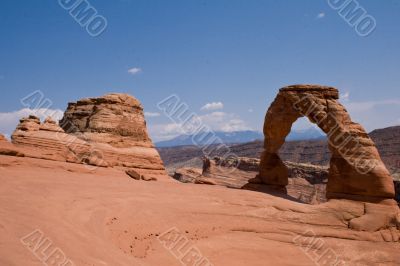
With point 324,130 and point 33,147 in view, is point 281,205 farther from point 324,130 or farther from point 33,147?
point 33,147

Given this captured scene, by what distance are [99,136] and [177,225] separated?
12289 millimetres

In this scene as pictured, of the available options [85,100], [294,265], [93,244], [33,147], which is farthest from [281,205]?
[85,100]

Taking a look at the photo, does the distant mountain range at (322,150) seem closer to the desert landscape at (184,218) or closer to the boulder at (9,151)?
the desert landscape at (184,218)

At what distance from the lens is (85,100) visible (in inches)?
820

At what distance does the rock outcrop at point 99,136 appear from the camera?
15.4 metres

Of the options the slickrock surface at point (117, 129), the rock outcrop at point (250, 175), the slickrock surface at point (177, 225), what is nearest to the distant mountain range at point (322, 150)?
the rock outcrop at point (250, 175)

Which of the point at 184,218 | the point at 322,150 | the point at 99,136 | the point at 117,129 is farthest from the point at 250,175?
the point at 322,150

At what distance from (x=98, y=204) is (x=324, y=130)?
26.2 ft

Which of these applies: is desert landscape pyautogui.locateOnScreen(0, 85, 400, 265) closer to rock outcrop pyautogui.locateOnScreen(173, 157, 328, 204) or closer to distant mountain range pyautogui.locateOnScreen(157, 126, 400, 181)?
rock outcrop pyautogui.locateOnScreen(173, 157, 328, 204)

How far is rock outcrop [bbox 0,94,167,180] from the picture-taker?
1543 centimetres

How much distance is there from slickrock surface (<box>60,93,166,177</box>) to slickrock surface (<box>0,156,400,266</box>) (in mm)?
6983

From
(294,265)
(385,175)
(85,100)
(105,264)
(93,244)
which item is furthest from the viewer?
(85,100)

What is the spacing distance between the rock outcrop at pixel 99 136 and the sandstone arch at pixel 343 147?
276 inches

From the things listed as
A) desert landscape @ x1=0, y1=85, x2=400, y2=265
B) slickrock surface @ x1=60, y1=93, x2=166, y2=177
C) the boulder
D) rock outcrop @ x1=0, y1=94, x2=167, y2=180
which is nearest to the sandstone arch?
desert landscape @ x1=0, y1=85, x2=400, y2=265
